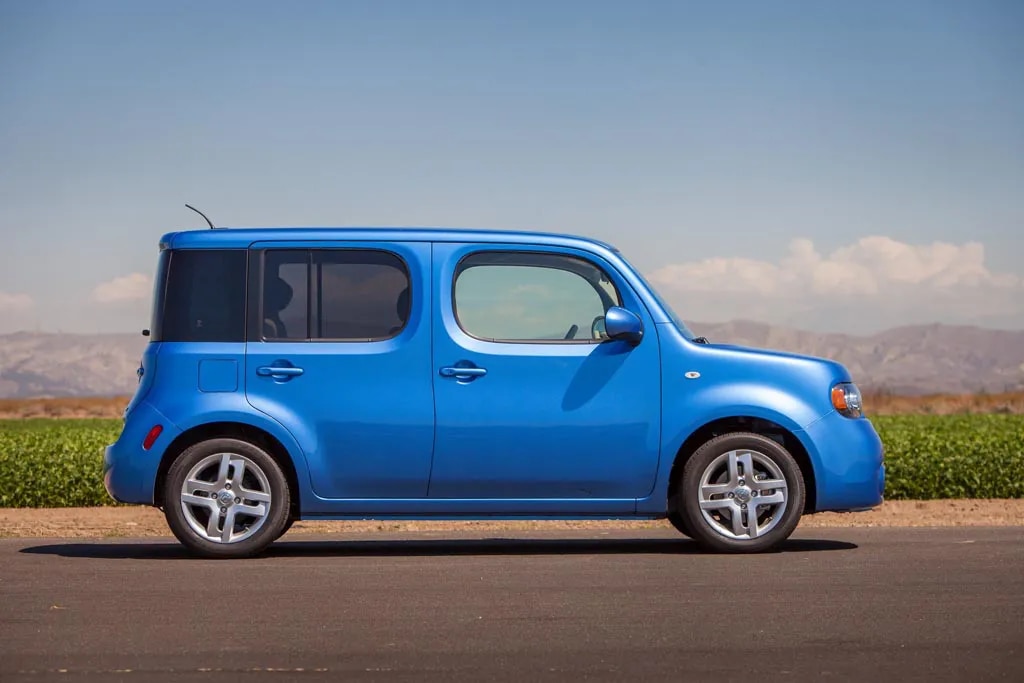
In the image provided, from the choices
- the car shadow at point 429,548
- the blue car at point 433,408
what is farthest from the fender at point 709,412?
the car shadow at point 429,548

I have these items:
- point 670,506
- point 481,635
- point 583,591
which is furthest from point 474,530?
point 481,635

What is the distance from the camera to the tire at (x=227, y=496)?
1018 centimetres

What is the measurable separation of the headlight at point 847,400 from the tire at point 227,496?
3676 millimetres

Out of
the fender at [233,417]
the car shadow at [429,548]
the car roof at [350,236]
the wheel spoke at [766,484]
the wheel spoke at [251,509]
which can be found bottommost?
the car shadow at [429,548]

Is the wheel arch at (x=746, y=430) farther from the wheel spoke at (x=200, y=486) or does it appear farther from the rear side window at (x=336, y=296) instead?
the wheel spoke at (x=200, y=486)

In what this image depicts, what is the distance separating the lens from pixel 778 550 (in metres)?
10.7

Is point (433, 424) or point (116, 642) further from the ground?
point (433, 424)

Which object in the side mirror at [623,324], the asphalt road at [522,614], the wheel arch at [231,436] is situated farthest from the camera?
the wheel arch at [231,436]

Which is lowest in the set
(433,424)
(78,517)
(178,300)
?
(78,517)

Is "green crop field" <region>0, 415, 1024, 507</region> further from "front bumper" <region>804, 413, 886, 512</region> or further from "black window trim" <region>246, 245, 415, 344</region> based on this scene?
"black window trim" <region>246, 245, 415, 344</region>

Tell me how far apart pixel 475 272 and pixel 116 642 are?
422cm

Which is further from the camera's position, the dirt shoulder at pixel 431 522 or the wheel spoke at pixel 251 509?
the dirt shoulder at pixel 431 522

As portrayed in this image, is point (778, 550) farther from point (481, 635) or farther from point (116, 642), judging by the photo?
point (116, 642)

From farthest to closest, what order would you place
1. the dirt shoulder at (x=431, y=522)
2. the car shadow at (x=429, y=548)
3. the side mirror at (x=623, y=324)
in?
the dirt shoulder at (x=431, y=522) → the car shadow at (x=429, y=548) → the side mirror at (x=623, y=324)
